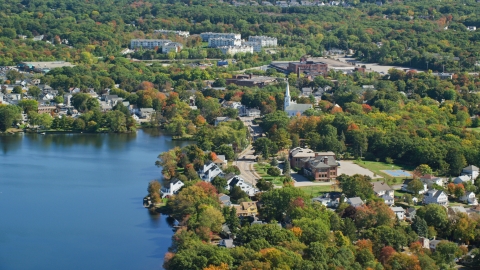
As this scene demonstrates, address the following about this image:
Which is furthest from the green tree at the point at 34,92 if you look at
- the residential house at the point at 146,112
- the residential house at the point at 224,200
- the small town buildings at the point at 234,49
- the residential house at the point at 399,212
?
the residential house at the point at 399,212

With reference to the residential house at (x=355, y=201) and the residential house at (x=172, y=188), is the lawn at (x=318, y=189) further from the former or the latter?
the residential house at (x=172, y=188)

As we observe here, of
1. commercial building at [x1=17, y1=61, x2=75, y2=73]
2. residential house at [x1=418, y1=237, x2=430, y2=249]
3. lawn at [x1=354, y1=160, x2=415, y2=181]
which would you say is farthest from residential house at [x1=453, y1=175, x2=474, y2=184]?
commercial building at [x1=17, y1=61, x2=75, y2=73]

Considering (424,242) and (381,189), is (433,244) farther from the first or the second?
(381,189)

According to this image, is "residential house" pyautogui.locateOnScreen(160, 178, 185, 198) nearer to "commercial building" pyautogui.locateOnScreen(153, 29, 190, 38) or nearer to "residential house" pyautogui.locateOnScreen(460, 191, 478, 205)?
"residential house" pyautogui.locateOnScreen(460, 191, 478, 205)

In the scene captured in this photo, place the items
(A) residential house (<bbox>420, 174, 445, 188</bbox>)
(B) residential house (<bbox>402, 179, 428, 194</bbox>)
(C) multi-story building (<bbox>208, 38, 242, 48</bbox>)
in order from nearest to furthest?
(B) residential house (<bbox>402, 179, 428, 194</bbox>) → (A) residential house (<bbox>420, 174, 445, 188</bbox>) → (C) multi-story building (<bbox>208, 38, 242, 48</bbox>)

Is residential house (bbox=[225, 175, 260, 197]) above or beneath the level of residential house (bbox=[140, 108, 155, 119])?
above

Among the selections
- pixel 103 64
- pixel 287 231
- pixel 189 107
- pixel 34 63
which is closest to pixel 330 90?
pixel 189 107

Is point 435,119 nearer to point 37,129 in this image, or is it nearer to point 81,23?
point 37,129
